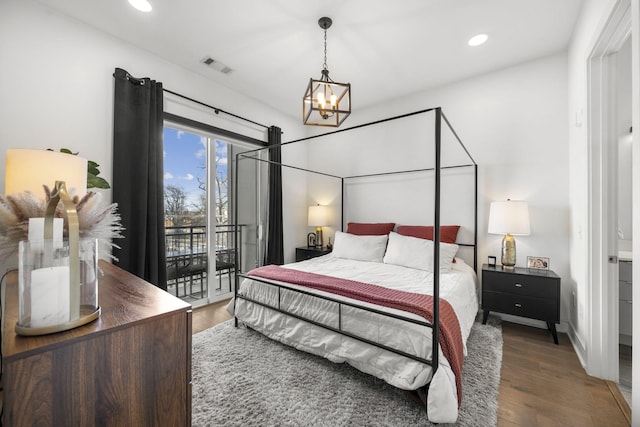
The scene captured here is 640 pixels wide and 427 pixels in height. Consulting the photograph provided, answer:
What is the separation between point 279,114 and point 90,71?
233cm

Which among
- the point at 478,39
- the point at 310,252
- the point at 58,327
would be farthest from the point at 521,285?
the point at 58,327

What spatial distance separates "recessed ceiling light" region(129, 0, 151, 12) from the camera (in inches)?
80.7

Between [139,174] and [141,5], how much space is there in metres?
1.40

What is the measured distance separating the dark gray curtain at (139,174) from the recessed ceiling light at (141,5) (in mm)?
600

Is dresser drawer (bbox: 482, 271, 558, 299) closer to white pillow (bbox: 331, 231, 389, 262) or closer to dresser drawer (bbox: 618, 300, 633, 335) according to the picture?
dresser drawer (bbox: 618, 300, 633, 335)

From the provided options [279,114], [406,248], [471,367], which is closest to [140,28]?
[279,114]

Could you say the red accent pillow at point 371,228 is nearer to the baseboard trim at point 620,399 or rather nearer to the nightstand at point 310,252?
the nightstand at point 310,252

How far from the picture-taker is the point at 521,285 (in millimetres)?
2432

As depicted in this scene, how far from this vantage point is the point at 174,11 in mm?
2154

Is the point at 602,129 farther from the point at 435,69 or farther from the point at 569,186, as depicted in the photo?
the point at 435,69

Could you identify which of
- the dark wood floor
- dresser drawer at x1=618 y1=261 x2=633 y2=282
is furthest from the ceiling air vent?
dresser drawer at x1=618 y1=261 x2=633 y2=282

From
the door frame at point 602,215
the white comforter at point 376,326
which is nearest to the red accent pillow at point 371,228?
the white comforter at point 376,326

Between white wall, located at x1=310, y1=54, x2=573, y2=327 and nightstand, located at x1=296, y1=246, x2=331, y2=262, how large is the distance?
1.97m

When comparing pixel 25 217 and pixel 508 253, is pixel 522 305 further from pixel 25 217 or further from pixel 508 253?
pixel 25 217
